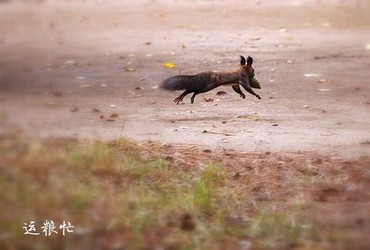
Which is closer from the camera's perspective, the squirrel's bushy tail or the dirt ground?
the squirrel's bushy tail

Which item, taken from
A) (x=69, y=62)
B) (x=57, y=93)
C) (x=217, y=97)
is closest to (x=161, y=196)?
(x=217, y=97)

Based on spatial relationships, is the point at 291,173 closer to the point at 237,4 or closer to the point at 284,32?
the point at 284,32

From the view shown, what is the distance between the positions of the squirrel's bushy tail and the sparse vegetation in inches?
24.8

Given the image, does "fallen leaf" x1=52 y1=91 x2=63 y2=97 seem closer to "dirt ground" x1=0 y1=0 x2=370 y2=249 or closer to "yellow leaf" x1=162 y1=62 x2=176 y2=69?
"dirt ground" x1=0 y1=0 x2=370 y2=249

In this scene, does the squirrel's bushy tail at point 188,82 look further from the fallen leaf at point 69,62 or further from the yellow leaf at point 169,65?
the fallen leaf at point 69,62

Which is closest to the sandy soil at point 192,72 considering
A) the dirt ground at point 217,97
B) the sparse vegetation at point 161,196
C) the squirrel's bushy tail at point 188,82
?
the dirt ground at point 217,97

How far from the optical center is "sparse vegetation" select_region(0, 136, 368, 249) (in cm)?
406

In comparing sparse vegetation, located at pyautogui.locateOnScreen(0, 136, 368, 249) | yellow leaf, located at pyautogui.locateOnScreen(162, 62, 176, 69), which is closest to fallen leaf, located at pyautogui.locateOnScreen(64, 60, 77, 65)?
yellow leaf, located at pyautogui.locateOnScreen(162, 62, 176, 69)

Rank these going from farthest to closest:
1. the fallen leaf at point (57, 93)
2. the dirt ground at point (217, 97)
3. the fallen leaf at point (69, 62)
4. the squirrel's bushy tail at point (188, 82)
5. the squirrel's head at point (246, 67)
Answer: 1. the fallen leaf at point (69, 62)
2. the fallen leaf at point (57, 93)
3. the dirt ground at point (217, 97)
4. the squirrel's head at point (246, 67)
5. the squirrel's bushy tail at point (188, 82)

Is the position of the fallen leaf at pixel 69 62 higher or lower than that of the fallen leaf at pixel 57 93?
lower

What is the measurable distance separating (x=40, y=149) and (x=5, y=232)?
2.19 feet

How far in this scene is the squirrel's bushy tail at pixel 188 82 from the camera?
461 cm

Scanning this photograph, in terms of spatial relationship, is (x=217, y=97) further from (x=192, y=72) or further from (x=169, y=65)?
(x=169, y=65)

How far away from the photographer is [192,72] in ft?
20.2
